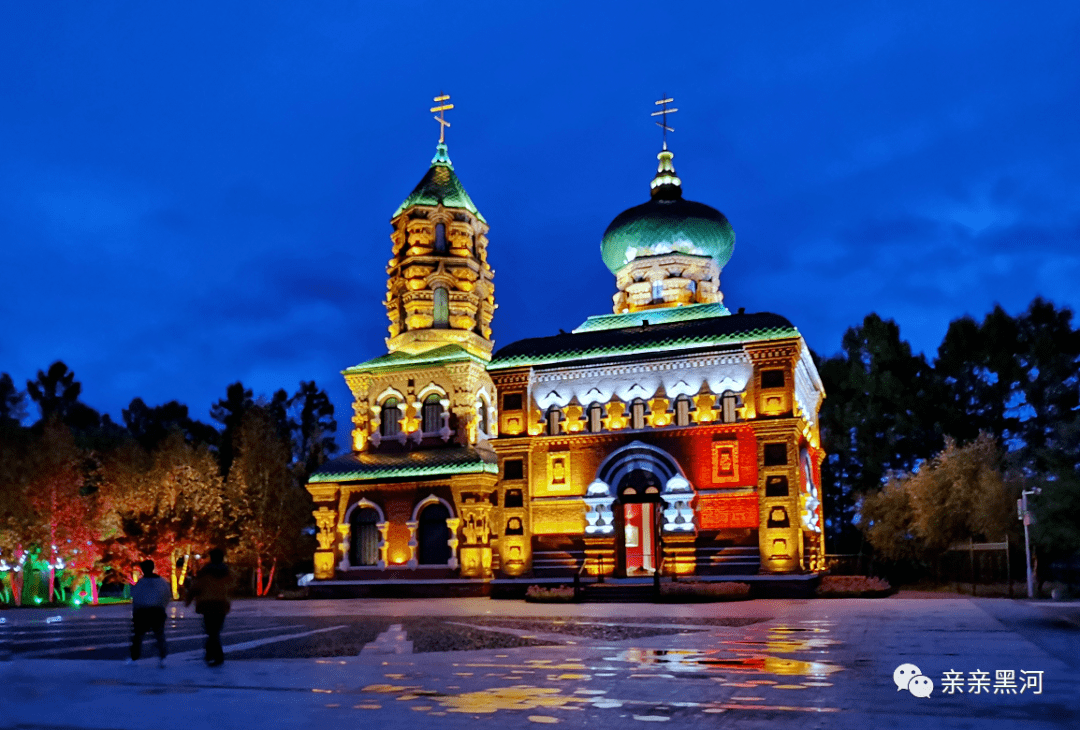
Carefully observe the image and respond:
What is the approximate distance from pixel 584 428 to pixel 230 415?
3673 cm

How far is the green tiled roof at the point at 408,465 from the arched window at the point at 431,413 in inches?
46.4

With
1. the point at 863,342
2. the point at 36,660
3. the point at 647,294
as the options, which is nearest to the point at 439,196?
the point at 647,294

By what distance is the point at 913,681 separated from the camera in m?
10.8

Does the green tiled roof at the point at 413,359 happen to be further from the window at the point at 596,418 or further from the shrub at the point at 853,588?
the shrub at the point at 853,588

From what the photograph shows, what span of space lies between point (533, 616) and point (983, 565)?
870 inches

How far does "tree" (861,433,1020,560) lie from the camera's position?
36.6 m

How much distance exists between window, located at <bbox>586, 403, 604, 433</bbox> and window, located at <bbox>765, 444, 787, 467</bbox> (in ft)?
20.0

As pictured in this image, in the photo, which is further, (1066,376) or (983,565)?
(1066,376)

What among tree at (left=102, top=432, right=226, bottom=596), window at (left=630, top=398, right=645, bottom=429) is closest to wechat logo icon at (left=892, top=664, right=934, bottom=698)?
window at (left=630, top=398, right=645, bottom=429)

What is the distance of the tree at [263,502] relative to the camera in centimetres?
4616

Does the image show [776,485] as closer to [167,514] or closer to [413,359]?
[413,359]

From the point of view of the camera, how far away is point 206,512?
40062mm

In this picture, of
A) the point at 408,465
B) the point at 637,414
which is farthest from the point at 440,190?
the point at 637,414

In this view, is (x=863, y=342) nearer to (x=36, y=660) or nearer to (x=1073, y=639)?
(x=1073, y=639)
